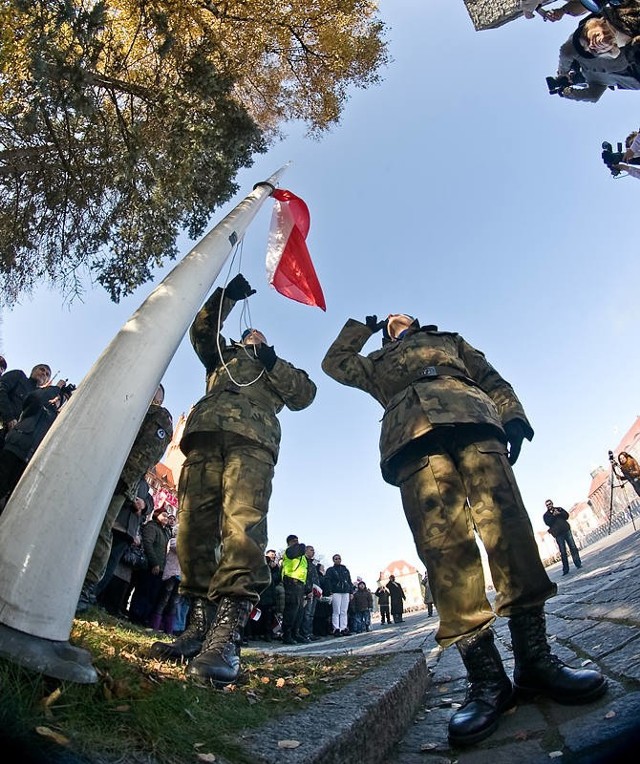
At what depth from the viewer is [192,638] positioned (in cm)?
266

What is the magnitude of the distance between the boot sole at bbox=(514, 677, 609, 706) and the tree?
20.0ft

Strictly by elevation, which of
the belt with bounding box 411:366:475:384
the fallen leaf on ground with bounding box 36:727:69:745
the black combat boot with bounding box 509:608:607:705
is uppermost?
the belt with bounding box 411:366:475:384

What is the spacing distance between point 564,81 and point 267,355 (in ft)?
35.1

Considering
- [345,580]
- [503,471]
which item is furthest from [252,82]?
[345,580]

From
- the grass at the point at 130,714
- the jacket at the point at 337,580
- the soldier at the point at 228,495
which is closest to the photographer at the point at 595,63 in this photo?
the soldier at the point at 228,495

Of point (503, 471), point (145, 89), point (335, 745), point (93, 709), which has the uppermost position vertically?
point (145, 89)

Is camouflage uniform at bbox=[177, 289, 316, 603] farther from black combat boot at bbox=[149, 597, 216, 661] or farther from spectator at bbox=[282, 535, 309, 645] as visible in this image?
spectator at bbox=[282, 535, 309, 645]

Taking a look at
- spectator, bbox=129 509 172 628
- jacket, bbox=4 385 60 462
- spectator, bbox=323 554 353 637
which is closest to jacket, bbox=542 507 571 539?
spectator, bbox=323 554 353 637

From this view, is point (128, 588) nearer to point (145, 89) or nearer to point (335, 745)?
point (335, 745)

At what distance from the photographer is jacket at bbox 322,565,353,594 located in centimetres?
1241

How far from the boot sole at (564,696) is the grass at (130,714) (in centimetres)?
91

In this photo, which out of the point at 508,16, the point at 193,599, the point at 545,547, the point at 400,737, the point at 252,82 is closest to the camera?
the point at 400,737

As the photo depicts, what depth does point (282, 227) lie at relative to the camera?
17.2ft

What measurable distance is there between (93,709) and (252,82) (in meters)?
8.92
